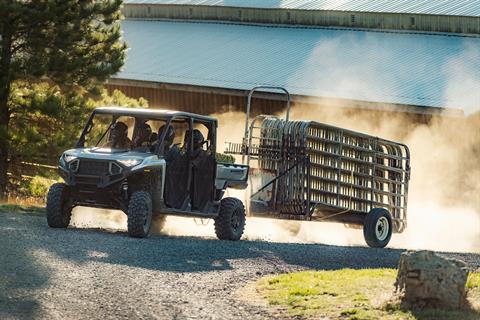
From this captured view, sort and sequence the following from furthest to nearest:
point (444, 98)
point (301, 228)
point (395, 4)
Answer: point (395, 4) → point (444, 98) → point (301, 228)

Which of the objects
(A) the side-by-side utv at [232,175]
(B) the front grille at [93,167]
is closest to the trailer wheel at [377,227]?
(A) the side-by-side utv at [232,175]

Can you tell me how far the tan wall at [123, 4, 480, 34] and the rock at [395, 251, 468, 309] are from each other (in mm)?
29341

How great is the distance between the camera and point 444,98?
1384 inches

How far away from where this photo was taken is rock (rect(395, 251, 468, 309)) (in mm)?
13148

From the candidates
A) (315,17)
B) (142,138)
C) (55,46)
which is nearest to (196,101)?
(315,17)

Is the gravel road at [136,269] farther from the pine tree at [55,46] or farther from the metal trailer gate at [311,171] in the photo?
the pine tree at [55,46]

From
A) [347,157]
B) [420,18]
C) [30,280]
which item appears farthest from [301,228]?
[420,18]

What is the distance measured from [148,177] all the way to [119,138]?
49.9 inches

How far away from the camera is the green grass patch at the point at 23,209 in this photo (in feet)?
80.7

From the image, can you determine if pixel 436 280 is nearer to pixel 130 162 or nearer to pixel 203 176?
pixel 130 162

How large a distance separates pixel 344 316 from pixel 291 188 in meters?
10.7

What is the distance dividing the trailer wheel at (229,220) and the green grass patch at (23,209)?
4275 millimetres

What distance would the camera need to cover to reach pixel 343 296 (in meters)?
14.4

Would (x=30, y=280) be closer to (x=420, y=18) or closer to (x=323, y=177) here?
(x=323, y=177)
